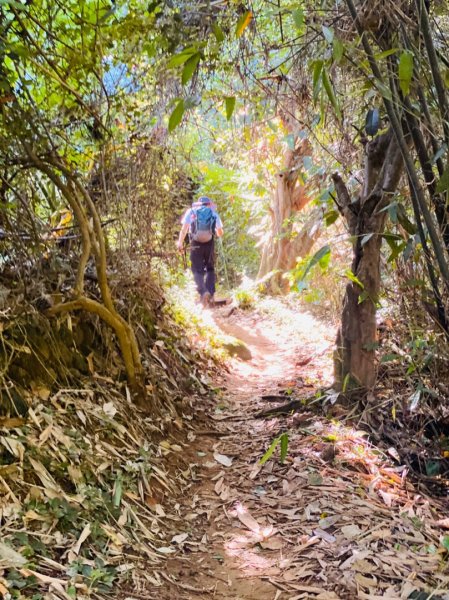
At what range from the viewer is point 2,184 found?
115 inches

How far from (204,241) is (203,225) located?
311 mm

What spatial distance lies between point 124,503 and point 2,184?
1.95 m

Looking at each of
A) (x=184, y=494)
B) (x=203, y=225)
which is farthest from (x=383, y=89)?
(x=203, y=225)

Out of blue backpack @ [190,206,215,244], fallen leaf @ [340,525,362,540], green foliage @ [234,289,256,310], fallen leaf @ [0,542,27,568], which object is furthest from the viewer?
green foliage @ [234,289,256,310]

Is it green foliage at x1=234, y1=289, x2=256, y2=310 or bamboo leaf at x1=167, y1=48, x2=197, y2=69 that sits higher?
bamboo leaf at x1=167, y1=48, x2=197, y2=69

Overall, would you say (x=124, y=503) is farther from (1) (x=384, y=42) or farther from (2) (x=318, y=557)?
(1) (x=384, y=42)

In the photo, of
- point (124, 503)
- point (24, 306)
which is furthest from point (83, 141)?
point (124, 503)

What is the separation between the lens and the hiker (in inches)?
287

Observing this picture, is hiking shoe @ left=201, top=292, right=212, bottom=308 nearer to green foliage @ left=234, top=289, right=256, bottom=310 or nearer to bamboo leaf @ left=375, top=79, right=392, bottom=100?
green foliage @ left=234, top=289, right=256, bottom=310

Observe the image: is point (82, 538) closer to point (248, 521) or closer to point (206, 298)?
point (248, 521)

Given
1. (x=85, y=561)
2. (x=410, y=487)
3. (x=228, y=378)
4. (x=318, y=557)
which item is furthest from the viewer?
(x=228, y=378)

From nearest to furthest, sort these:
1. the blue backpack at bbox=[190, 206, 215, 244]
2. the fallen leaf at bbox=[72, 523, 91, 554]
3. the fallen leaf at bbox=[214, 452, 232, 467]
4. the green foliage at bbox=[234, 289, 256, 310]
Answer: the fallen leaf at bbox=[72, 523, 91, 554], the fallen leaf at bbox=[214, 452, 232, 467], the blue backpack at bbox=[190, 206, 215, 244], the green foliage at bbox=[234, 289, 256, 310]

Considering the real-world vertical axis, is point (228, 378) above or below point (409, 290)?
below

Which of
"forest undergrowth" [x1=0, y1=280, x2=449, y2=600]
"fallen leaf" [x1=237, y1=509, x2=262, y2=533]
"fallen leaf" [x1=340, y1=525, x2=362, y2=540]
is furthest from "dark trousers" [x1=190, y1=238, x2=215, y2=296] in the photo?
"fallen leaf" [x1=340, y1=525, x2=362, y2=540]
